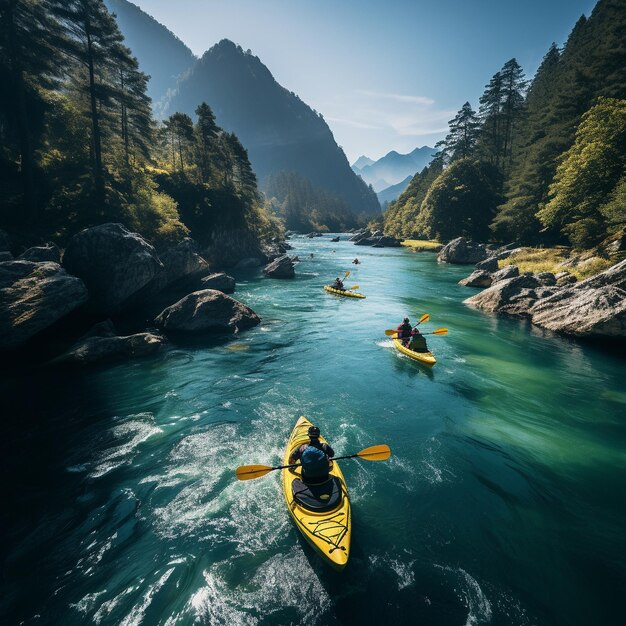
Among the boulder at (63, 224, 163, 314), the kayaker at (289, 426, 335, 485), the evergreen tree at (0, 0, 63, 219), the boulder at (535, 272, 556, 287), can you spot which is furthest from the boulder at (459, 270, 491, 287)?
the evergreen tree at (0, 0, 63, 219)

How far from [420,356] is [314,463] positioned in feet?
34.3

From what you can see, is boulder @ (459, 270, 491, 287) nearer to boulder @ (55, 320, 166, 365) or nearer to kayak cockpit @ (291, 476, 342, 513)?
boulder @ (55, 320, 166, 365)

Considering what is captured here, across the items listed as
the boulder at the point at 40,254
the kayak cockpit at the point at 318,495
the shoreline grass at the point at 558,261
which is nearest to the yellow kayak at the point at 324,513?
the kayak cockpit at the point at 318,495

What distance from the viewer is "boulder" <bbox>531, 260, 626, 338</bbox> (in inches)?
666

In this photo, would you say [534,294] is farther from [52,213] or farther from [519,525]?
[52,213]

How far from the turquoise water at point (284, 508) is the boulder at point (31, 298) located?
2.29m

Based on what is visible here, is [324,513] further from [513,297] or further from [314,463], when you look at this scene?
[513,297]

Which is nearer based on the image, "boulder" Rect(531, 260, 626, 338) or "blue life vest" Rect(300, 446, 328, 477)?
"blue life vest" Rect(300, 446, 328, 477)

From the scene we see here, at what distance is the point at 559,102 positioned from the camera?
40.1m

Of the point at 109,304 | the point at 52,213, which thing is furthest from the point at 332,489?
the point at 52,213

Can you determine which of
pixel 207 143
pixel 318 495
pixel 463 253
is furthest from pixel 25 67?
pixel 463 253

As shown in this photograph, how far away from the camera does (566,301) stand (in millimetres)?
20922

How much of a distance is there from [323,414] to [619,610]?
8.29 metres

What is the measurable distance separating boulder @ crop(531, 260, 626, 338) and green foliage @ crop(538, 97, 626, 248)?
11365 mm
